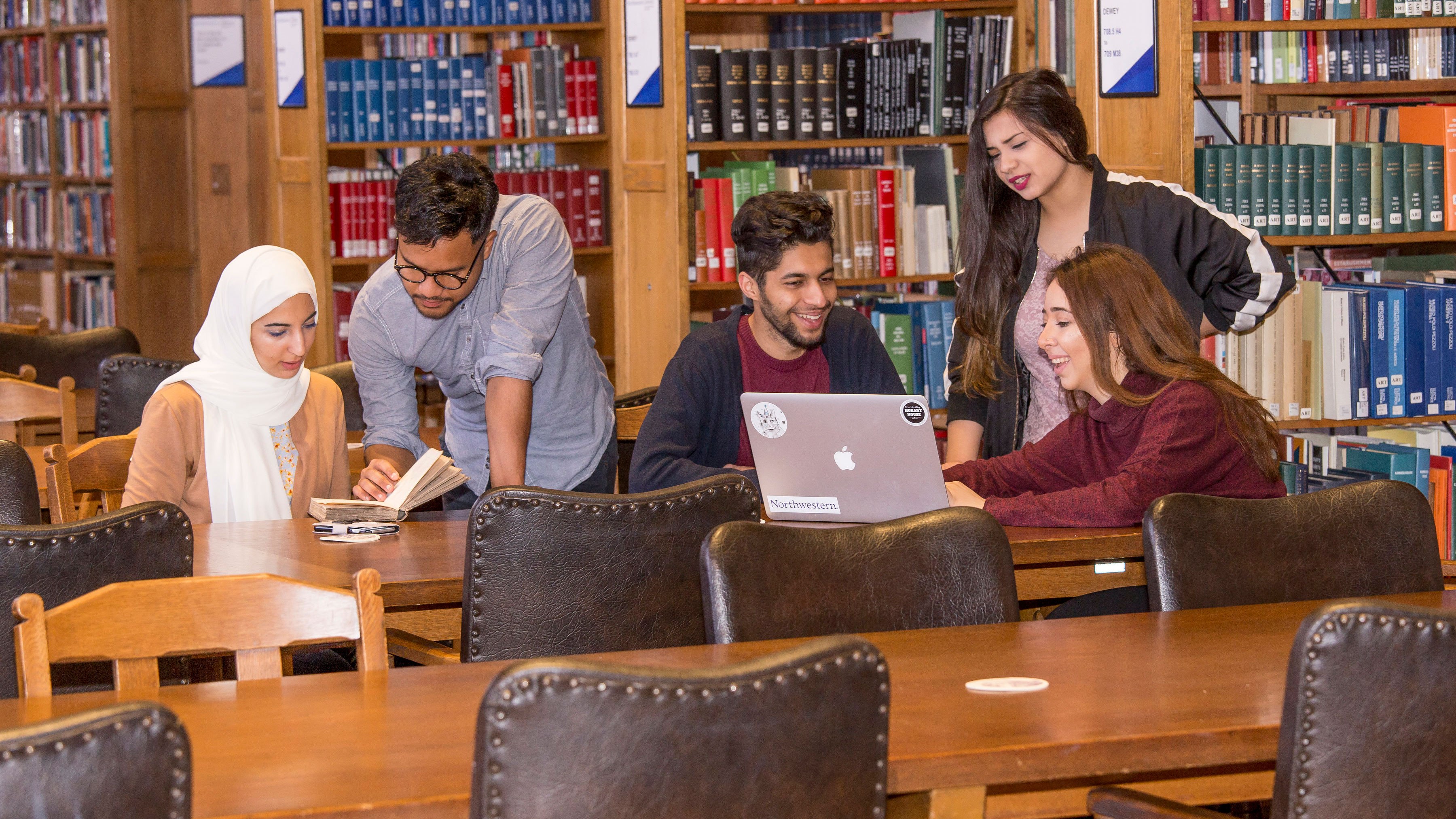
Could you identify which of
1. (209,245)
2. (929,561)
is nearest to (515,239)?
(929,561)

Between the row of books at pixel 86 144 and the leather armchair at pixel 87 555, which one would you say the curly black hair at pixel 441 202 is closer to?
the leather armchair at pixel 87 555

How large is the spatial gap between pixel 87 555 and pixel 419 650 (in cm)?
52

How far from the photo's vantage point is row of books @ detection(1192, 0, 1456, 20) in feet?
13.3

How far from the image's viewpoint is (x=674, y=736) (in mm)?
1233

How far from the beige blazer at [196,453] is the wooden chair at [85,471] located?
0.09 metres

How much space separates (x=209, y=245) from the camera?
22.0 ft

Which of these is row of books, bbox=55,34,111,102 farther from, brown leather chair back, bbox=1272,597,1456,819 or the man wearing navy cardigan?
brown leather chair back, bbox=1272,597,1456,819

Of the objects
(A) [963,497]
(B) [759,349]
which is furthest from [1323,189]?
(A) [963,497]

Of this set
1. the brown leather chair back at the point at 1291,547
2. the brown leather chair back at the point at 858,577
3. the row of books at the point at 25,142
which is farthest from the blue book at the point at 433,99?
the brown leather chair back at the point at 1291,547

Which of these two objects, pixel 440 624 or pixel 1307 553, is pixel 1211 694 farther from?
pixel 440 624

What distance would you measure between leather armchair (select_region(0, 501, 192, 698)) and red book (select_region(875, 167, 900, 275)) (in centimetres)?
287

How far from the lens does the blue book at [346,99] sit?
5.13 metres

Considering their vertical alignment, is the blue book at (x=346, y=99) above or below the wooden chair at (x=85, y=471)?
above

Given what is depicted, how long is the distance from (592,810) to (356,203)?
14.2ft
